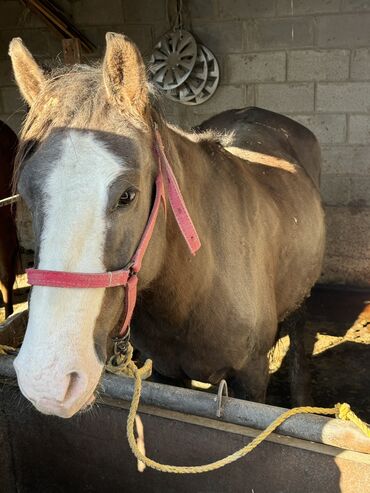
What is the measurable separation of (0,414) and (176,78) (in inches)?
129

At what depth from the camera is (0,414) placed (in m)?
A: 1.85

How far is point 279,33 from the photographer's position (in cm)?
412

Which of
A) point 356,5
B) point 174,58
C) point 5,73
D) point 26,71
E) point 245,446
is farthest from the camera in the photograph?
point 5,73

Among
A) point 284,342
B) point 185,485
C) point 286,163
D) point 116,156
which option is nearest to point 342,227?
point 284,342

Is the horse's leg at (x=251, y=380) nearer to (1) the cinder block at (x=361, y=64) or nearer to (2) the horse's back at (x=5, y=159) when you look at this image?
(2) the horse's back at (x=5, y=159)

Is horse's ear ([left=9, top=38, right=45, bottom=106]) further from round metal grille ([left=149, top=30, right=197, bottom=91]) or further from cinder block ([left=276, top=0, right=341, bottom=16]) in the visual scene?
cinder block ([left=276, top=0, right=341, bottom=16])

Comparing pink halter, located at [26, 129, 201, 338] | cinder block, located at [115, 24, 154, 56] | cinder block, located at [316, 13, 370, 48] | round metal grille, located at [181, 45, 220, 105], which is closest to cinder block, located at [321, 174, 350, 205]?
cinder block, located at [316, 13, 370, 48]

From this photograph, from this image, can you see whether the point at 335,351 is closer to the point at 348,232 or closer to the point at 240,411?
the point at 348,232

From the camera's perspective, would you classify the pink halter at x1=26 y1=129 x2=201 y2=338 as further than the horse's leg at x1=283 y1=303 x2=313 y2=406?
No

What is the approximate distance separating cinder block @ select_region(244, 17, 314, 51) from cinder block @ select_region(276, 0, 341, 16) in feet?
0.16

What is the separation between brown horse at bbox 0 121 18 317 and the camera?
3869 mm

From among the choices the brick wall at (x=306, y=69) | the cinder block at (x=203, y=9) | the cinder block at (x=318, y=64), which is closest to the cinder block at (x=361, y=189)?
the brick wall at (x=306, y=69)

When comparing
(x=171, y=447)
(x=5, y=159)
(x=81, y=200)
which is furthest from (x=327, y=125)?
(x=81, y=200)

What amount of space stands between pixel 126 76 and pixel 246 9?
3169 mm
